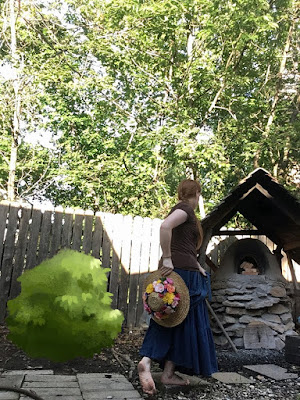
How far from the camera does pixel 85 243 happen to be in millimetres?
5555

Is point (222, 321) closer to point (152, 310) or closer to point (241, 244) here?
point (241, 244)

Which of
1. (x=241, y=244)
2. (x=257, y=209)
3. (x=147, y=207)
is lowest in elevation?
(x=241, y=244)

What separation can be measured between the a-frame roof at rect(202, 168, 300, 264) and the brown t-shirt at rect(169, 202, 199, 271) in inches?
56.4

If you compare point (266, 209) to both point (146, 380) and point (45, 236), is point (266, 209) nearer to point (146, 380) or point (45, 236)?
point (45, 236)

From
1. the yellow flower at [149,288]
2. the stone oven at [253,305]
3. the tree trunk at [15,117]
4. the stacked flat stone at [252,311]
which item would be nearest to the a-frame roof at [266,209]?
the stone oven at [253,305]

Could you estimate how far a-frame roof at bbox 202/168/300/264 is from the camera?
478cm

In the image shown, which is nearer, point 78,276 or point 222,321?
point 78,276

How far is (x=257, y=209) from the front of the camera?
17.7 feet

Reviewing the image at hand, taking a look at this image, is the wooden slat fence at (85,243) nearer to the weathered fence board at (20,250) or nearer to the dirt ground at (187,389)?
the weathered fence board at (20,250)

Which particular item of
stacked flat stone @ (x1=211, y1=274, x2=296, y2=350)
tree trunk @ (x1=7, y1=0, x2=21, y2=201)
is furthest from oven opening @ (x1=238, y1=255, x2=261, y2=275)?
tree trunk @ (x1=7, y1=0, x2=21, y2=201)

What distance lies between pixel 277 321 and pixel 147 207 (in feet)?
15.6

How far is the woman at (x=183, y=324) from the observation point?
9.76 feet

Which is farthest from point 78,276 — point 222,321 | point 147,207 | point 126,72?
point 126,72

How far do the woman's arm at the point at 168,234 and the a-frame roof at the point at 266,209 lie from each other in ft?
5.30
